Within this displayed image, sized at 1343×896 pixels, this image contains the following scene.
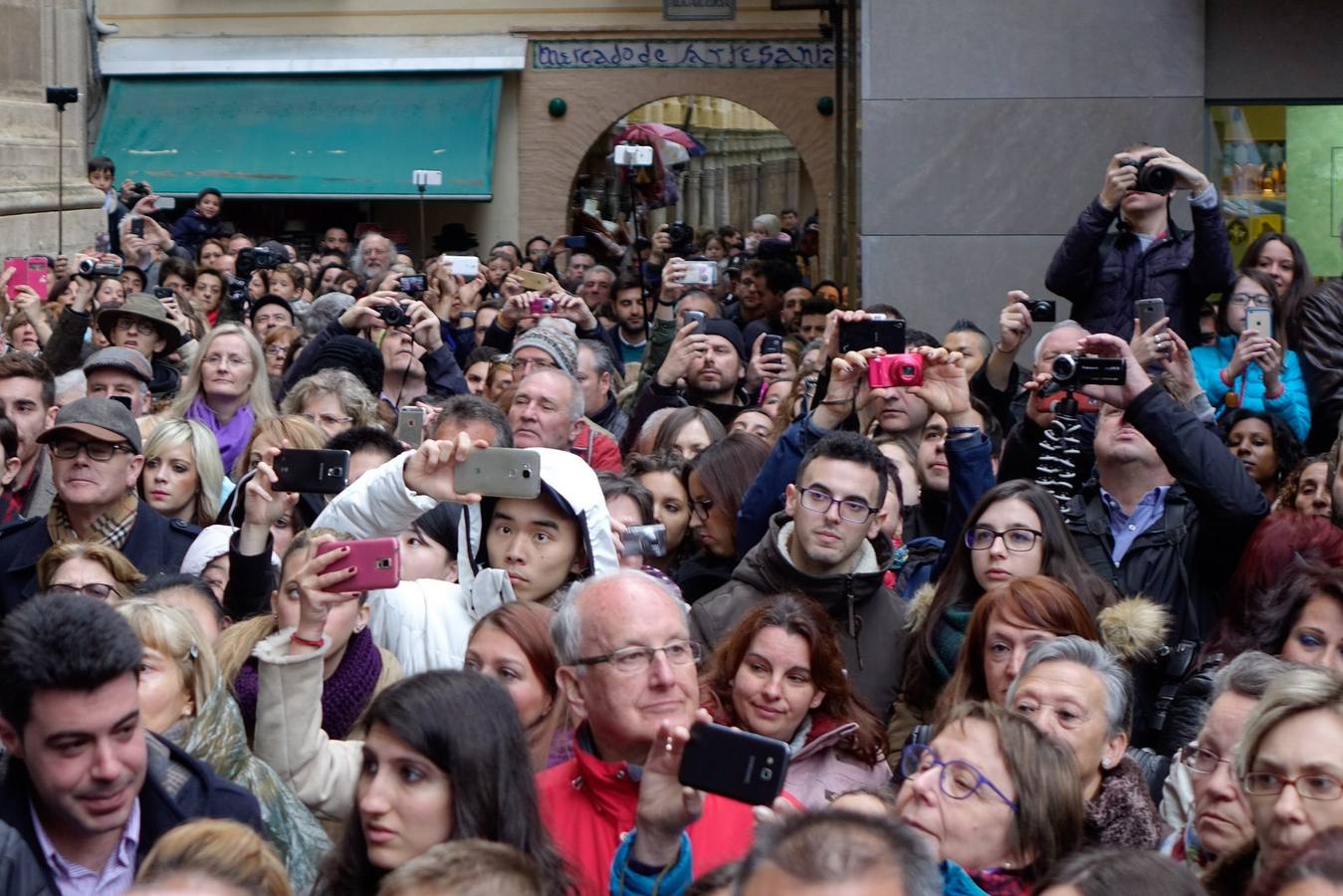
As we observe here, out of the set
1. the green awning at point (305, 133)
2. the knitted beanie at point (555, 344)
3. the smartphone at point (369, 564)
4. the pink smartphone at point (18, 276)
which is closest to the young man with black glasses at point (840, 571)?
the smartphone at point (369, 564)

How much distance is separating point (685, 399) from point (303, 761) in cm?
475

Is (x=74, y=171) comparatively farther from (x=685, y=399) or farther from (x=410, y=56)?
(x=685, y=399)

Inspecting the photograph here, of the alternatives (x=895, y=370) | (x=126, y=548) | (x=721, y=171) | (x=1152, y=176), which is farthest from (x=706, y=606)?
(x=721, y=171)

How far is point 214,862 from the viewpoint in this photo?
3.26m

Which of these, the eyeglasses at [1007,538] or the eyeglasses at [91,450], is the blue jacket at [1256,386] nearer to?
the eyeglasses at [1007,538]

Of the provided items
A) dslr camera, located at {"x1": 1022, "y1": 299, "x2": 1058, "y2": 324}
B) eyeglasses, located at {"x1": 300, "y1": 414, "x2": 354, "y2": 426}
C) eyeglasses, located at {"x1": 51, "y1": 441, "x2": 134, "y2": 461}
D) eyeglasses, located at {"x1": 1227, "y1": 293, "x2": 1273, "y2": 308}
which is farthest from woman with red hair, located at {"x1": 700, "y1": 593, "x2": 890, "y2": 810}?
eyeglasses, located at {"x1": 1227, "y1": 293, "x2": 1273, "y2": 308}

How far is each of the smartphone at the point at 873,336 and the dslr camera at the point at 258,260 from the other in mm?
8191

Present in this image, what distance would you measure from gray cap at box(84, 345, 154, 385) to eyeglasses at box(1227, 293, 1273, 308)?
449 centimetres

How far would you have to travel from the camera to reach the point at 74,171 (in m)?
17.6

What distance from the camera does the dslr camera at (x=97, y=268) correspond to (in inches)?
436

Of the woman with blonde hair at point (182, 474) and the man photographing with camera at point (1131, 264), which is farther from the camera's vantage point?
the man photographing with camera at point (1131, 264)

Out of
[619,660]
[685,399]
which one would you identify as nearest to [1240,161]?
[685,399]

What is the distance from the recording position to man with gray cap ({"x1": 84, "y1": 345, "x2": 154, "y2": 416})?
27.0 ft

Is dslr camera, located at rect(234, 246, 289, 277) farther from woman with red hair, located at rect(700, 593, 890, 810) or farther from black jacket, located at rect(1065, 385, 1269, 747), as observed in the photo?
woman with red hair, located at rect(700, 593, 890, 810)
